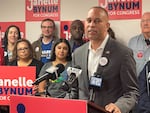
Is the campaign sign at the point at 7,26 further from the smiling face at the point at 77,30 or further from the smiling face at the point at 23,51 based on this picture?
the smiling face at the point at 23,51

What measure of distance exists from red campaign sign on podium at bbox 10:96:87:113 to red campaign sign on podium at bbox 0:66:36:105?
1560 mm

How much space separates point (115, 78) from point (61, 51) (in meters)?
1.69

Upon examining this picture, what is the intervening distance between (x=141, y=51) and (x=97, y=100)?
231 cm

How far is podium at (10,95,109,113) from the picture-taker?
4.80ft

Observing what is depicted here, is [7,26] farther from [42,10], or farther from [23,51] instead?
[23,51]

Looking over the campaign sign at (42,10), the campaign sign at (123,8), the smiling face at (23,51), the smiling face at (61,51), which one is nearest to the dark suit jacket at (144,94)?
the smiling face at (61,51)

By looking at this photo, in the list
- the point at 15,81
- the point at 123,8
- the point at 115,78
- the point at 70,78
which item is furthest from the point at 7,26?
the point at 70,78

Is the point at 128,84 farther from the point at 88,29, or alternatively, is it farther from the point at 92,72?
the point at 88,29

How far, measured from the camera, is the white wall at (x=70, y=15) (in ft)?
15.7

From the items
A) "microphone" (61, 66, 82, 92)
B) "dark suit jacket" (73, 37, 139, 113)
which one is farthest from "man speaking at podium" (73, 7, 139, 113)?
"microphone" (61, 66, 82, 92)

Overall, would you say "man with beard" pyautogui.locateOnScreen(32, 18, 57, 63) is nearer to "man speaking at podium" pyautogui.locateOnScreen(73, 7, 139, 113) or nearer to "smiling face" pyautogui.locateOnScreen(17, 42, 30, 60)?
"smiling face" pyautogui.locateOnScreen(17, 42, 30, 60)

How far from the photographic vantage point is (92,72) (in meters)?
2.18

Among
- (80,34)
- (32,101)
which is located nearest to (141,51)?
(80,34)

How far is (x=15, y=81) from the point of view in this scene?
326 cm
